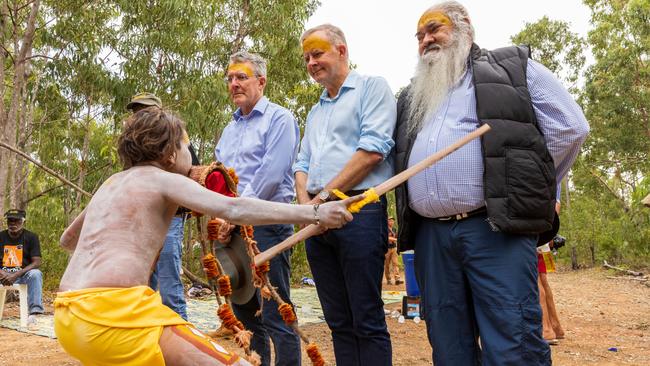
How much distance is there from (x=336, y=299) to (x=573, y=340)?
4033 millimetres

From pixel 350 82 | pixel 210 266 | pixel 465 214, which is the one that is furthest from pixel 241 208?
pixel 350 82

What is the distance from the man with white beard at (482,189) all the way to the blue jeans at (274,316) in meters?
0.81

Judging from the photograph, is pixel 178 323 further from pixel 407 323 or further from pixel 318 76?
pixel 407 323

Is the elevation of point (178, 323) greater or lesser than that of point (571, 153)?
lesser

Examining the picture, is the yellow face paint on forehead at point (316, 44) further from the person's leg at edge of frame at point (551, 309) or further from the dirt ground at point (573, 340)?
the person's leg at edge of frame at point (551, 309)

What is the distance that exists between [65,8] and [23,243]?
5.09m

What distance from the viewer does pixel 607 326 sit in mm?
7434

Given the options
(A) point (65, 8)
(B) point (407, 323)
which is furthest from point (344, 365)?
(A) point (65, 8)

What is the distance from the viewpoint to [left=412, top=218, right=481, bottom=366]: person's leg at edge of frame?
2.68 m

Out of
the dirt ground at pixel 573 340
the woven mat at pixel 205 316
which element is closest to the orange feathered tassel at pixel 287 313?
the dirt ground at pixel 573 340

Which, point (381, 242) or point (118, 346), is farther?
point (381, 242)

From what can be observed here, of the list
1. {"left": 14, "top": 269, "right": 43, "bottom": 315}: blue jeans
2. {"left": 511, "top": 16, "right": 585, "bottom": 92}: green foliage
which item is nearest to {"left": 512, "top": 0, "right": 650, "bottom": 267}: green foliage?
{"left": 511, "top": 16, "right": 585, "bottom": 92}: green foliage

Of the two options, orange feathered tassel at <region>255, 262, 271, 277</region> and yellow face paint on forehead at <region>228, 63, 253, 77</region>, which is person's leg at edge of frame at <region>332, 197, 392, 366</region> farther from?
yellow face paint on forehead at <region>228, 63, 253, 77</region>

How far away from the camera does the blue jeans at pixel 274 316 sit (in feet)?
11.1
